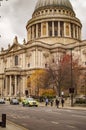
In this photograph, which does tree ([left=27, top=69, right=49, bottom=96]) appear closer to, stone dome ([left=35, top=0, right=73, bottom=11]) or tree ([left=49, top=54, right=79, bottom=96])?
tree ([left=49, top=54, right=79, bottom=96])

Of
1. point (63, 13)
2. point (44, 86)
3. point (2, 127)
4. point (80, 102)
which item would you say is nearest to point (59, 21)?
point (63, 13)

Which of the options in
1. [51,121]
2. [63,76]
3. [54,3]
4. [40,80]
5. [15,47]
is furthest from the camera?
[54,3]

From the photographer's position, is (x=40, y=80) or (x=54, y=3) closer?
(x=40, y=80)

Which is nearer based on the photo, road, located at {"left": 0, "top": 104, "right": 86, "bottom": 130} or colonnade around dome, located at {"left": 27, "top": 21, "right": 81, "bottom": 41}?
road, located at {"left": 0, "top": 104, "right": 86, "bottom": 130}

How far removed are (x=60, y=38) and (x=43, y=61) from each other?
13.5 meters

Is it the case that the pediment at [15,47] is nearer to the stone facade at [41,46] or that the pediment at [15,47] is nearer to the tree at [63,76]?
the stone facade at [41,46]

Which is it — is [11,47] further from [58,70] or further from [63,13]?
[58,70]

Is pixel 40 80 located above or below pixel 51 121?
above

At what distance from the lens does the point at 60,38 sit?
12106 centimetres

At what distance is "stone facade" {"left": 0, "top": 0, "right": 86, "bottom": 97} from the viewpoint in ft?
363

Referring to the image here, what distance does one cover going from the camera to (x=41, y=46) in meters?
112

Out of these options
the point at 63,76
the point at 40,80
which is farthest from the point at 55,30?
the point at 63,76

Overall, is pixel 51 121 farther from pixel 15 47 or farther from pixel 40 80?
pixel 15 47

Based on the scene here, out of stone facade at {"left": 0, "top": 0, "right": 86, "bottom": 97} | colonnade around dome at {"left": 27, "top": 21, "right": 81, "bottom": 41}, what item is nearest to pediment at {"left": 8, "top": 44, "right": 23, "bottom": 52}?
stone facade at {"left": 0, "top": 0, "right": 86, "bottom": 97}
